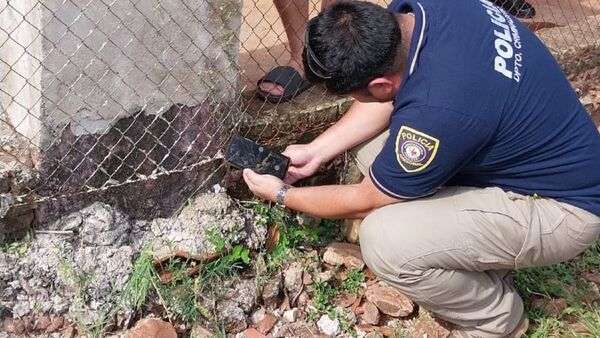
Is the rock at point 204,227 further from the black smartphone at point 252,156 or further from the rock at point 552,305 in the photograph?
the rock at point 552,305

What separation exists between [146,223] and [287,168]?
1.91 ft

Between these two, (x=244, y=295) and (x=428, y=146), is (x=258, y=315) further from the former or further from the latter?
(x=428, y=146)

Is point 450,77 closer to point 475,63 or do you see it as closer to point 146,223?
point 475,63

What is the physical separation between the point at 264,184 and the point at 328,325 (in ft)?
2.08

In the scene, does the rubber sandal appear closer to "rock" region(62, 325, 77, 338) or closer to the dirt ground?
"rock" region(62, 325, 77, 338)

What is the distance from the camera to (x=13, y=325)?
2857 millimetres

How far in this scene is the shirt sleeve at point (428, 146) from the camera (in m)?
2.39

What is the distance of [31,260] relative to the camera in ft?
9.59

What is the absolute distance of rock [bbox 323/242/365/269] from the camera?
3.38 meters

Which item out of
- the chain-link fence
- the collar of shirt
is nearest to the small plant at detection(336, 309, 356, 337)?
the chain-link fence

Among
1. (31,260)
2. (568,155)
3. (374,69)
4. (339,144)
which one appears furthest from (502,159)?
(31,260)

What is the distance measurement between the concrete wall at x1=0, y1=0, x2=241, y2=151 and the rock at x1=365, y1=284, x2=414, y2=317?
100 cm

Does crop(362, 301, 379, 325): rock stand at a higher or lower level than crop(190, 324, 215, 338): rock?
lower

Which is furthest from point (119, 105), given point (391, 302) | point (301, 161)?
point (391, 302)
